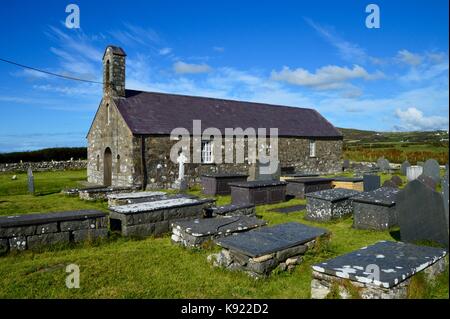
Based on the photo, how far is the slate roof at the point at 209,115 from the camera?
66.6 ft

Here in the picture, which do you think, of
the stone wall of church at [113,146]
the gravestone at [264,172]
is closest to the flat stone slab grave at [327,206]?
the gravestone at [264,172]

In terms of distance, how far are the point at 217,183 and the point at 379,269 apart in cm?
1225

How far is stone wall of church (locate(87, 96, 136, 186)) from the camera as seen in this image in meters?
19.0

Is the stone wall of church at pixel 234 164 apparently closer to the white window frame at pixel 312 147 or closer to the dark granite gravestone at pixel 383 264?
the white window frame at pixel 312 147

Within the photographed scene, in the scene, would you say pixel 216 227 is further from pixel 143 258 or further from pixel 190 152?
pixel 190 152

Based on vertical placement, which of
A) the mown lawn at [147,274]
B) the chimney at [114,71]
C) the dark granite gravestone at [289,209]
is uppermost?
the chimney at [114,71]

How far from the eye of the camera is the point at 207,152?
21.9 meters

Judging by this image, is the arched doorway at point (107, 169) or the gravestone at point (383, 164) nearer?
the arched doorway at point (107, 169)

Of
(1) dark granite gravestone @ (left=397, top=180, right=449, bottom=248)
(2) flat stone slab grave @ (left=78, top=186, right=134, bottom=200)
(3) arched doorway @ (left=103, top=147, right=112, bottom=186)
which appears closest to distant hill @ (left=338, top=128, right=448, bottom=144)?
(3) arched doorway @ (left=103, top=147, right=112, bottom=186)

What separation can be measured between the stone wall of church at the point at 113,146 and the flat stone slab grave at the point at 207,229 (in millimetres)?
10998

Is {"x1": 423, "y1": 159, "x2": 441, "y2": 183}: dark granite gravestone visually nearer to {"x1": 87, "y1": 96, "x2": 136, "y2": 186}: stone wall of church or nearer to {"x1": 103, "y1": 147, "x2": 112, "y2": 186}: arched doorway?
{"x1": 87, "y1": 96, "x2": 136, "y2": 186}: stone wall of church

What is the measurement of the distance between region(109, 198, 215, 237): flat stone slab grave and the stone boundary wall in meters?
26.5

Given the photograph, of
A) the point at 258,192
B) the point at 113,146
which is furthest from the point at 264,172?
the point at 113,146

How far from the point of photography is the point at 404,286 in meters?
4.78
